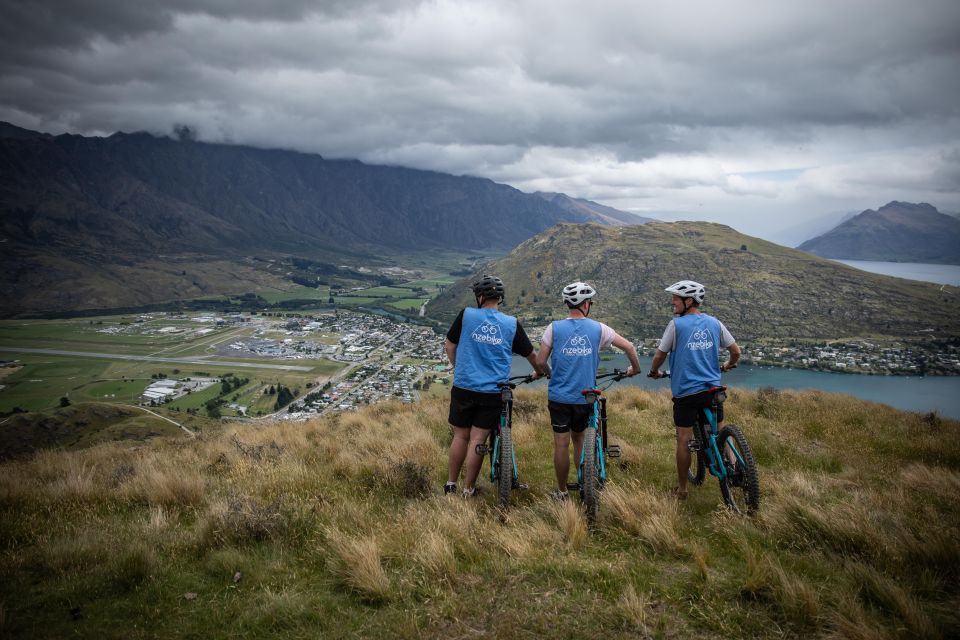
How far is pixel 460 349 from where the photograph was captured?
5.89 meters

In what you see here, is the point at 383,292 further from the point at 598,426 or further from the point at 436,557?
the point at 436,557

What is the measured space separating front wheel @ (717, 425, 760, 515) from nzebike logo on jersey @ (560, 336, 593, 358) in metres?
2.03

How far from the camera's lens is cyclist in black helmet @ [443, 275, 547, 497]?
5766 millimetres

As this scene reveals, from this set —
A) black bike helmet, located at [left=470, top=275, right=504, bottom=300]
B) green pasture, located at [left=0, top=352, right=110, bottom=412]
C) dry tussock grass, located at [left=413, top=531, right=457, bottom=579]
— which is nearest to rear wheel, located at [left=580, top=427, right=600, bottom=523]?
dry tussock grass, located at [left=413, top=531, right=457, bottom=579]

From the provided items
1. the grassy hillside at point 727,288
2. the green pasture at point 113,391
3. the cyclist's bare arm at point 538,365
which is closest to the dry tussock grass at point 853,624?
the cyclist's bare arm at point 538,365

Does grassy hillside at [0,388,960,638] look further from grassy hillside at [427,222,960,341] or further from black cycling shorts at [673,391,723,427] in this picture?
grassy hillside at [427,222,960,341]

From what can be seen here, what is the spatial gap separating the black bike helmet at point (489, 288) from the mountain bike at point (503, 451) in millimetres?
1153

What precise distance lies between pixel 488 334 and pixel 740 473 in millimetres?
3576

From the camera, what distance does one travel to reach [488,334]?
227 inches

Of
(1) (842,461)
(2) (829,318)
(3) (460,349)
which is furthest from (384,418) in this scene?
(2) (829,318)

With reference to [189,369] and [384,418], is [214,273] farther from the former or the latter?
[384,418]

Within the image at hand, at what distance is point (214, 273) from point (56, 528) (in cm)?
21288

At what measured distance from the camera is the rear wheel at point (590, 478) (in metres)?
5.33

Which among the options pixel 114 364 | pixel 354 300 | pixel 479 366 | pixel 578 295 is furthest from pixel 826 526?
pixel 354 300
